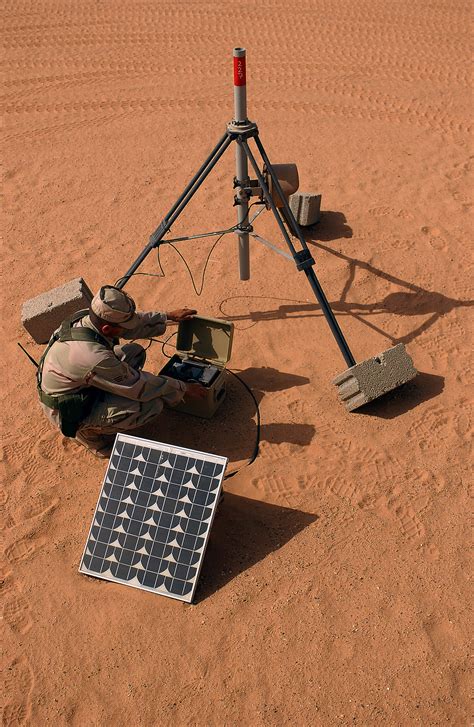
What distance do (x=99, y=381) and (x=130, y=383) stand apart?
0.22m

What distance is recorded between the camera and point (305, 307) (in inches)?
248

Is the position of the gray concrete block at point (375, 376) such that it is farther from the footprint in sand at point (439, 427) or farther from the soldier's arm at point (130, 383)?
the soldier's arm at point (130, 383)

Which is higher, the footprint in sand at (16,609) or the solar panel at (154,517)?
the solar panel at (154,517)

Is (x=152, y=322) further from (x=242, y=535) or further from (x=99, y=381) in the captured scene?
(x=242, y=535)

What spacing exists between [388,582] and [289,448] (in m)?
1.27

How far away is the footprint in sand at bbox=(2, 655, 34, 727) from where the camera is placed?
145 inches

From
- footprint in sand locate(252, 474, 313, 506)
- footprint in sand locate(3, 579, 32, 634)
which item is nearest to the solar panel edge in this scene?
footprint in sand locate(3, 579, 32, 634)

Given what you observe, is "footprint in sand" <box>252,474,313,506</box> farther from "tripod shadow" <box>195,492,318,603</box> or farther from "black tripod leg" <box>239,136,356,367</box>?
"black tripod leg" <box>239,136,356,367</box>

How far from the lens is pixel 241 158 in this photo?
5180mm

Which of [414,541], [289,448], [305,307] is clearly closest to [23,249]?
[305,307]

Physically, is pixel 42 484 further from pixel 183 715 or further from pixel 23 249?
pixel 23 249

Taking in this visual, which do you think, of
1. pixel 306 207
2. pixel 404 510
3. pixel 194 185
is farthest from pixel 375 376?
pixel 306 207

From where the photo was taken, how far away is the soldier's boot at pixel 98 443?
495 centimetres

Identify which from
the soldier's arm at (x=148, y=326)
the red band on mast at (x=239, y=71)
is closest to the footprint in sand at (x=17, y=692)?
the soldier's arm at (x=148, y=326)
